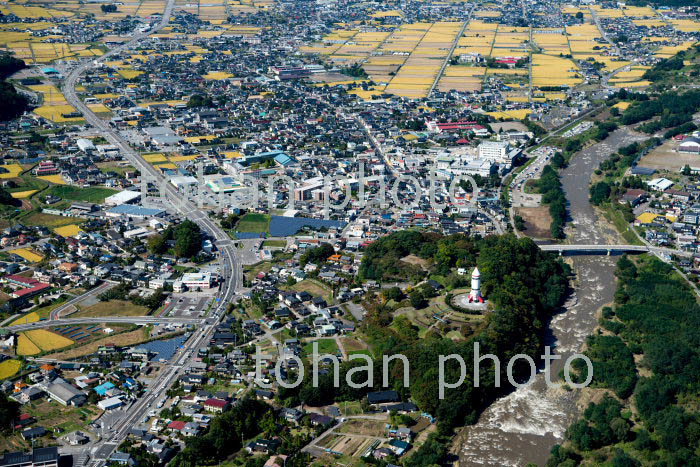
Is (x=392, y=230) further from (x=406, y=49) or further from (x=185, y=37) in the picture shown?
(x=185, y=37)

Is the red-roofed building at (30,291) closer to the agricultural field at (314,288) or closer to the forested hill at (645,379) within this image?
the agricultural field at (314,288)

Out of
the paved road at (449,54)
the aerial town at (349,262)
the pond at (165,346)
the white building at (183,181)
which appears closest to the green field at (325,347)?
the aerial town at (349,262)

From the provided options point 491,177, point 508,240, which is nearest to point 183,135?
point 491,177

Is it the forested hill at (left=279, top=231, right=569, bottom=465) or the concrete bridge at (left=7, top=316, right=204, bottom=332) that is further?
the concrete bridge at (left=7, top=316, right=204, bottom=332)

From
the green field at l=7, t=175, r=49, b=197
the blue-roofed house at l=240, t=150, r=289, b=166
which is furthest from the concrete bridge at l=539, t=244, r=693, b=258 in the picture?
the green field at l=7, t=175, r=49, b=197

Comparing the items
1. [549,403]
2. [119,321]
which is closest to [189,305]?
[119,321]

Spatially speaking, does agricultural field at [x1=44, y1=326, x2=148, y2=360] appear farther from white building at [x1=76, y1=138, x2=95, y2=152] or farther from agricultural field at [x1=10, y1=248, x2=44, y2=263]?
white building at [x1=76, y1=138, x2=95, y2=152]
